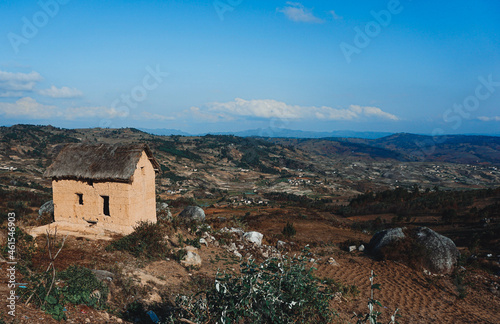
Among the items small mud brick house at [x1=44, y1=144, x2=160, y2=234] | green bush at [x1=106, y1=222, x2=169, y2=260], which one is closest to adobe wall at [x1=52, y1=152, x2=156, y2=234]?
small mud brick house at [x1=44, y1=144, x2=160, y2=234]

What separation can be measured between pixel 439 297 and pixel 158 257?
11.2 metres

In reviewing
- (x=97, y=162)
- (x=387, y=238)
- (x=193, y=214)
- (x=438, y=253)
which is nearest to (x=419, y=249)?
(x=438, y=253)

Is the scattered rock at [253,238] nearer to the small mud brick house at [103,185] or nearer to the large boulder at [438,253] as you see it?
the small mud brick house at [103,185]

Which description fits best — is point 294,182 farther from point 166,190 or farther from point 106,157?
point 106,157

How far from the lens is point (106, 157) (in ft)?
43.3

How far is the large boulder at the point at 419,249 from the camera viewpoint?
13.4m

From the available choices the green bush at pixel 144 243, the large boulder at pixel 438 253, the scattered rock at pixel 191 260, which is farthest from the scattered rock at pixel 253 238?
the large boulder at pixel 438 253

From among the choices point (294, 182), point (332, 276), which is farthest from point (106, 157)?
point (294, 182)

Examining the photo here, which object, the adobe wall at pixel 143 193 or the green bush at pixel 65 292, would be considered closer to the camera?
the green bush at pixel 65 292

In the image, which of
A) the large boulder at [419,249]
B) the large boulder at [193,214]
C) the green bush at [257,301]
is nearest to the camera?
the green bush at [257,301]

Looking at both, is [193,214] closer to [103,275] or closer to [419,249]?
[103,275]

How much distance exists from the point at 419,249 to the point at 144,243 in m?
12.9

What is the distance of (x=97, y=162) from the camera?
42.8 feet

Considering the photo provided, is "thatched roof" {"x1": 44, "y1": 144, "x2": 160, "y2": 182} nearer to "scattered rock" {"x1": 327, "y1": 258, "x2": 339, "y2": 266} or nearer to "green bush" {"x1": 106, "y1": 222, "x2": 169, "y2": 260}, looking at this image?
"green bush" {"x1": 106, "y1": 222, "x2": 169, "y2": 260}
